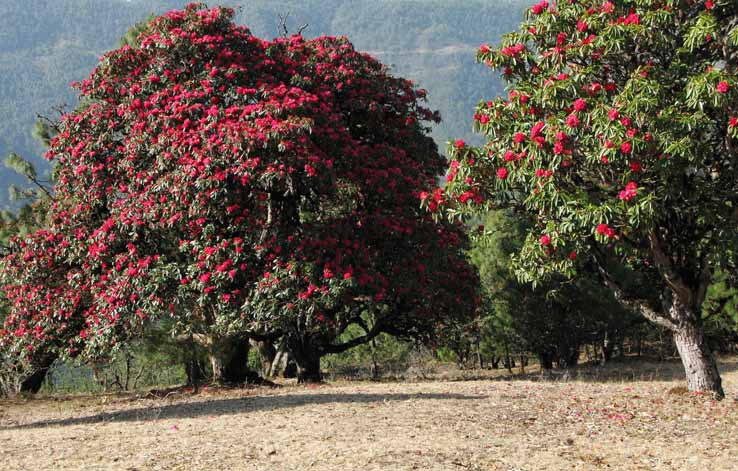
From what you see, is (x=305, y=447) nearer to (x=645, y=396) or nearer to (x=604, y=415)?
(x=604, y=415)

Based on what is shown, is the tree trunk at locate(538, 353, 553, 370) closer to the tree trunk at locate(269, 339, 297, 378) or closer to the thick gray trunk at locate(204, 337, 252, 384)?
the tree trunk at locate(269, 339, 297, 378)

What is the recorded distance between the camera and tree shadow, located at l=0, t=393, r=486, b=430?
11.9m

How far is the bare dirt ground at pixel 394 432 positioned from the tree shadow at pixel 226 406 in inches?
1.4

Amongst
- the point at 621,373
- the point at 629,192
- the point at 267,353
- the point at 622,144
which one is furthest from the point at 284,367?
the point at 622,144

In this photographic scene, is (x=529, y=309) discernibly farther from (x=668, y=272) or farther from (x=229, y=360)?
(x=668, y=272)

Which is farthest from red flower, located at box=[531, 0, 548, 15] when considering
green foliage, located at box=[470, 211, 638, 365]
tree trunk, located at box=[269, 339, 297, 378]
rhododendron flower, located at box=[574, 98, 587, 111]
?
tree trunk, located at box=[269, 339, 297, 378]

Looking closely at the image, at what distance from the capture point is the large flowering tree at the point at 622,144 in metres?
9.36

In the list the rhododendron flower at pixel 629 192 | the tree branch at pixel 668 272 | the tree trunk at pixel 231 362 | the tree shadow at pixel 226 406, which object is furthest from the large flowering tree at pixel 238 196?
the rhododendron flower at pixel 629 192

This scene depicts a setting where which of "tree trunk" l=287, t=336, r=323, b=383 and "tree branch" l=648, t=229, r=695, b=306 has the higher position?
"tree branch" l=648, t=229, r=695, b=306

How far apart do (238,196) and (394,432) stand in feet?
21.1

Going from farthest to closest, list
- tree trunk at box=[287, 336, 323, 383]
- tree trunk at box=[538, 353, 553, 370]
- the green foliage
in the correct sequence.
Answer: tree trunk at box=[538, 353, 553, 370] → the green foliage → tree trunk at box=[287, 336, 323, 383]

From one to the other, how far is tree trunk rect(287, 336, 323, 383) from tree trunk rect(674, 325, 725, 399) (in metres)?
9.11

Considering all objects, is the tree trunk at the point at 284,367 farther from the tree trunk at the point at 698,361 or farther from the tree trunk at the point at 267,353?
the tree trunk at the point at 698,361

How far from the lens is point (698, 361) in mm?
12102
